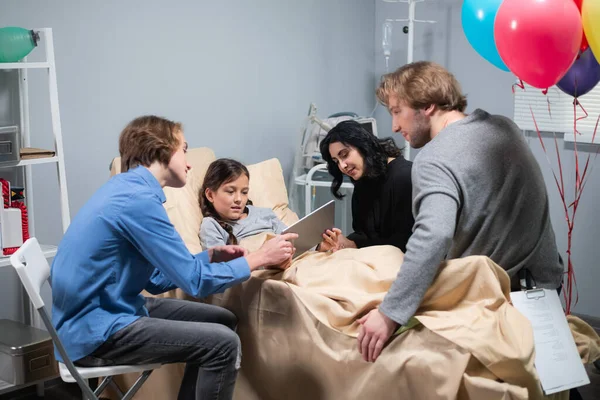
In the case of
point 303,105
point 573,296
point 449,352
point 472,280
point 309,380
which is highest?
point 303,105

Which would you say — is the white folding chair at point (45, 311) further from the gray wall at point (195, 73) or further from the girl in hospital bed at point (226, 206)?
the gray wall at point (195, 73)

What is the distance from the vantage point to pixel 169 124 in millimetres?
2121

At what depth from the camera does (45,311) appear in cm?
183

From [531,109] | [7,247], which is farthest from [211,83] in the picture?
[531,109]

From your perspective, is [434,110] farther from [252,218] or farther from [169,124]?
[252,218]

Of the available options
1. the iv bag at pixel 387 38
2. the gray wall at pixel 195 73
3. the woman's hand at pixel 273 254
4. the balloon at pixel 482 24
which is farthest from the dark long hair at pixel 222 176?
the iv bag at pixel 387 38

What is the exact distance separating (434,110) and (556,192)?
1998 millimetres

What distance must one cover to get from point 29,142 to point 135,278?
3.90 ft

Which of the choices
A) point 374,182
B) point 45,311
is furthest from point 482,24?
point 45,311

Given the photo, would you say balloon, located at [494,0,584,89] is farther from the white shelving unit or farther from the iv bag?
the iv bag

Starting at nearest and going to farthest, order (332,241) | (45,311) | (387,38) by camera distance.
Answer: (45,311) → (332,241) → (387,38)

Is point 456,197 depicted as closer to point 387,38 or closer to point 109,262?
point 109,262

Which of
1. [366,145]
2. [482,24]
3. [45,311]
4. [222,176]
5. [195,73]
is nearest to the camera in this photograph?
[45,311]

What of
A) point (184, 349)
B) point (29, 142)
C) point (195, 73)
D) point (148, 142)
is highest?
point (195, 73)
